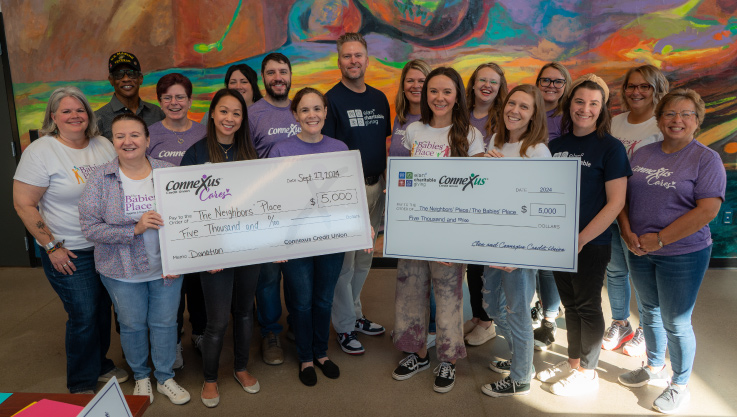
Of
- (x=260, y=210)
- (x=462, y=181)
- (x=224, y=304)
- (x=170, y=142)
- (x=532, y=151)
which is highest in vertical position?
(x=170, y=142)

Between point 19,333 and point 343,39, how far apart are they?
3017 millimetres

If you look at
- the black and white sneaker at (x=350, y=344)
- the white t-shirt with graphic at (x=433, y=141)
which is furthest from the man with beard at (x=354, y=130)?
the white t-shirt with graphic at (x=433, y=141)

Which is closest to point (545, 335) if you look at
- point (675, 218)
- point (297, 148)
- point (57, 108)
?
point (675, 218)

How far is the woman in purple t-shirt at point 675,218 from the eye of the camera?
216 cm

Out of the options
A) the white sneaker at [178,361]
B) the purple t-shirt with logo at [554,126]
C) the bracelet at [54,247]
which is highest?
the purple t-shirt with logo at [554,126]

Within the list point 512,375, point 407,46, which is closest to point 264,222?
point 512,375

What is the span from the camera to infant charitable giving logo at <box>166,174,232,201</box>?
222cm

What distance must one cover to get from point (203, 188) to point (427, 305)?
1326 mm

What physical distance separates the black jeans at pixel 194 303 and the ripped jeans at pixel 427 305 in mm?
1233

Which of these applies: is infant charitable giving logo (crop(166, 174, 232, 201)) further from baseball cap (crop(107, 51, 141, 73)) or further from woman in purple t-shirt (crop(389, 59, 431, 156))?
baseball cap (crop(107, 51, 141, 73))

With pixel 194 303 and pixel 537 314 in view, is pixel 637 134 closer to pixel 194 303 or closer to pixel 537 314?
pixel 537 314

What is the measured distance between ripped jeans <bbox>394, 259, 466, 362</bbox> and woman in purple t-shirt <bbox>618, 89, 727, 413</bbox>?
91 cm

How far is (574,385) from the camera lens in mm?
2541

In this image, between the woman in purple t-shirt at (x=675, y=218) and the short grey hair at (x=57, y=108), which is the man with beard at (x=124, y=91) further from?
the woman in purple t-shirt at (x=675, y=218)
